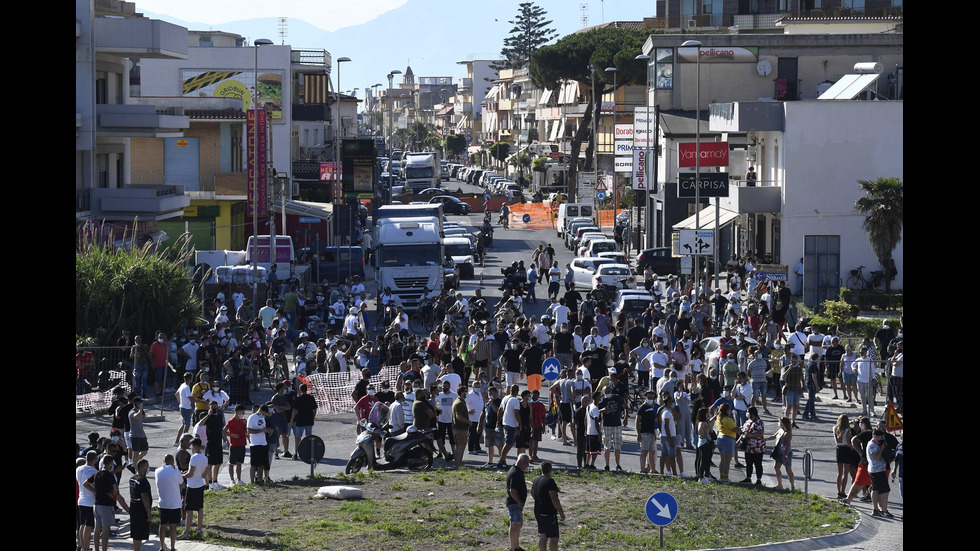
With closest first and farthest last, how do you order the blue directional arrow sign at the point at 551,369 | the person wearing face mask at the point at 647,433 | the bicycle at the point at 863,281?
the person wearing face mask at the point at 647,433
the blue directional arrow sign at the point at 551,369
the bicycle at the point at 863,281

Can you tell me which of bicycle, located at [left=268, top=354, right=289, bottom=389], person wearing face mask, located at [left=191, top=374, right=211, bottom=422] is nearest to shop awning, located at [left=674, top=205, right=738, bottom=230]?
bicycle, located at [left=268, top=354, right=289, bottom=389]

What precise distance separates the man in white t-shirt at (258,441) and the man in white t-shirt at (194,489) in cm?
263

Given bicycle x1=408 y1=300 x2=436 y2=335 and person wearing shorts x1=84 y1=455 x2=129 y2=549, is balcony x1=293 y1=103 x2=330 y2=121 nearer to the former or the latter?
bicycle x1=408 y1=300 x2=436 y2=335

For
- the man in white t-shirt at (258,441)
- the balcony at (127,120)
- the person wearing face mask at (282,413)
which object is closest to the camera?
the man in white t-shirt at (258,441)

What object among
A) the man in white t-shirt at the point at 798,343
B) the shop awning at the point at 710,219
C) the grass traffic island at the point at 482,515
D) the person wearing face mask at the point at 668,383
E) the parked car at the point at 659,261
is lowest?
the grass traffic island at the point at 482,515

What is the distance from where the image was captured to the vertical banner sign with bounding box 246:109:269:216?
4731 cm

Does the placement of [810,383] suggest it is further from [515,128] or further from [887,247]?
[515,128]

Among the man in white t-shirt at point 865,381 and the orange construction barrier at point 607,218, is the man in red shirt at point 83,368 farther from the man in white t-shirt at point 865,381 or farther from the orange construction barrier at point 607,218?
the orange construction barrier at point 607,218

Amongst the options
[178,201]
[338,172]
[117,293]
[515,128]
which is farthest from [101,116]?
[515,128]

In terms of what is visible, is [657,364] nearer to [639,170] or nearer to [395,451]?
[395,451]

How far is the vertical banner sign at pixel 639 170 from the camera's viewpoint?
5534cm

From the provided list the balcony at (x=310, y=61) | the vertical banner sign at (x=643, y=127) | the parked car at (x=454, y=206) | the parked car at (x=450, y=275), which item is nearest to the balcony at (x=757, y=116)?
the vertical banner sign at (x=643, y=127)

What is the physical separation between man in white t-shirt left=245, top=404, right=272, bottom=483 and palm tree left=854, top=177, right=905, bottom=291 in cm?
2449

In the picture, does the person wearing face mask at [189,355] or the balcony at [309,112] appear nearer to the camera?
the person wearing face mask at [189,355]
